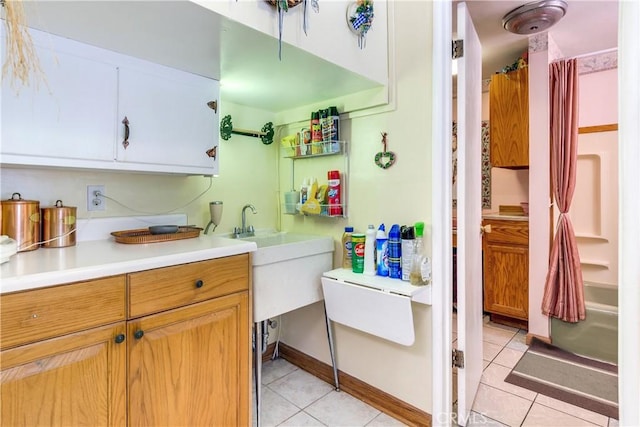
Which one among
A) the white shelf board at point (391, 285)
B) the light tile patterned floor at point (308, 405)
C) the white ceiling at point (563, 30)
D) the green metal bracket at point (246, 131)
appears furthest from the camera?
the white ceiling at point (563, 30)

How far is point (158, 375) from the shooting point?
1163 millimetres

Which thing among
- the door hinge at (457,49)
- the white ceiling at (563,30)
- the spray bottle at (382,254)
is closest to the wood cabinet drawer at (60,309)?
the spray bottle at (382,254)

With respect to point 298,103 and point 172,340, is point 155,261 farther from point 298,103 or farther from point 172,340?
point 298,103

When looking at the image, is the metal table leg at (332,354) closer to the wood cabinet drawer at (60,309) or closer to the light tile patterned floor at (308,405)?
the light tile patterned floor at (308,405)

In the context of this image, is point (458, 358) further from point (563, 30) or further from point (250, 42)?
point (563, 30)

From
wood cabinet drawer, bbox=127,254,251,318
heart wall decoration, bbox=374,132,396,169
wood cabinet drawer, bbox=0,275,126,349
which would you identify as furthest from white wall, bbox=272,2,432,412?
wood cabinet drawer, bbox=0,275,126,349

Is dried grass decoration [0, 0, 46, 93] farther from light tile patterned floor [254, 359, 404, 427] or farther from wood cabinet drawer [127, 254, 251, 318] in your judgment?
light tile patterned floor [254, 359, 404, 427]

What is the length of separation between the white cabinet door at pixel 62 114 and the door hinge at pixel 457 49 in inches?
60.5

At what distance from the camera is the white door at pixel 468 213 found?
162 centimetres

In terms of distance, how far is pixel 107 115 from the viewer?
4.44ft

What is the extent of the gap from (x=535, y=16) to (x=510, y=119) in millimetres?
831

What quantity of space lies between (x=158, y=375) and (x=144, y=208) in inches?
34.4

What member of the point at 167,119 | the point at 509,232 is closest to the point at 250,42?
the point at 167,119

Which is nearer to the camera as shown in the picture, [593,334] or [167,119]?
[167,119]
